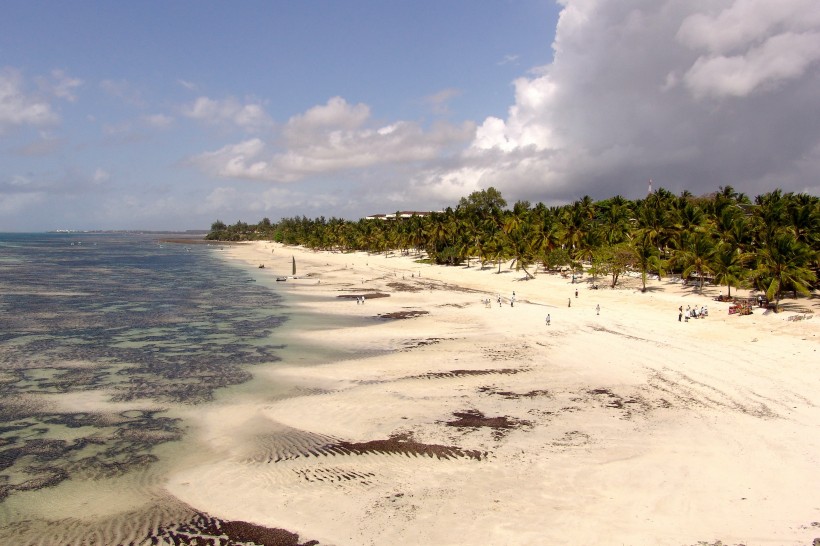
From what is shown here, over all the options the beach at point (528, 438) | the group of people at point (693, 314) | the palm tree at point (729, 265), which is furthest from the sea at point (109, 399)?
the palm tree at point (729, 265)

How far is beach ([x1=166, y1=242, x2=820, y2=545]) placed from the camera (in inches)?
422

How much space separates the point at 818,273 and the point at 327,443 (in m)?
41.3

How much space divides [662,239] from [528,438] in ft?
164

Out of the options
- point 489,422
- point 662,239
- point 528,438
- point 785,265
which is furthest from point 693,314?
point 662,239

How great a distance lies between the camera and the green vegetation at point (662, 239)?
36.0 metres

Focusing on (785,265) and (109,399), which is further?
(785,265)

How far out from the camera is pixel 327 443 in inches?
587

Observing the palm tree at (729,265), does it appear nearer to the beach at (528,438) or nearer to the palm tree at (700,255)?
the palm tree at (700,255)

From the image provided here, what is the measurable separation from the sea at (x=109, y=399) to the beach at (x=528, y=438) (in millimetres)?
1117

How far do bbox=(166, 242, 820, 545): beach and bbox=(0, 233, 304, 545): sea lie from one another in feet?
3.67

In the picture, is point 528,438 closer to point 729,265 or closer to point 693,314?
point 693,314

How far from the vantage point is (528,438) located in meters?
14.9

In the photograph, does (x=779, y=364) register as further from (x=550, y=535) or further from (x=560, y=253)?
(x=560, y=253)

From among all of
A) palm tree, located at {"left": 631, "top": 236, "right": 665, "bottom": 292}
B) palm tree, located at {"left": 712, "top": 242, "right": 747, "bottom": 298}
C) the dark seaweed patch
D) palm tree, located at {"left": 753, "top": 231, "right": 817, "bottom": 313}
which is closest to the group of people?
palm tree, located at {"left": 753, "top": 231, "right": 817, "bottom": 313}
